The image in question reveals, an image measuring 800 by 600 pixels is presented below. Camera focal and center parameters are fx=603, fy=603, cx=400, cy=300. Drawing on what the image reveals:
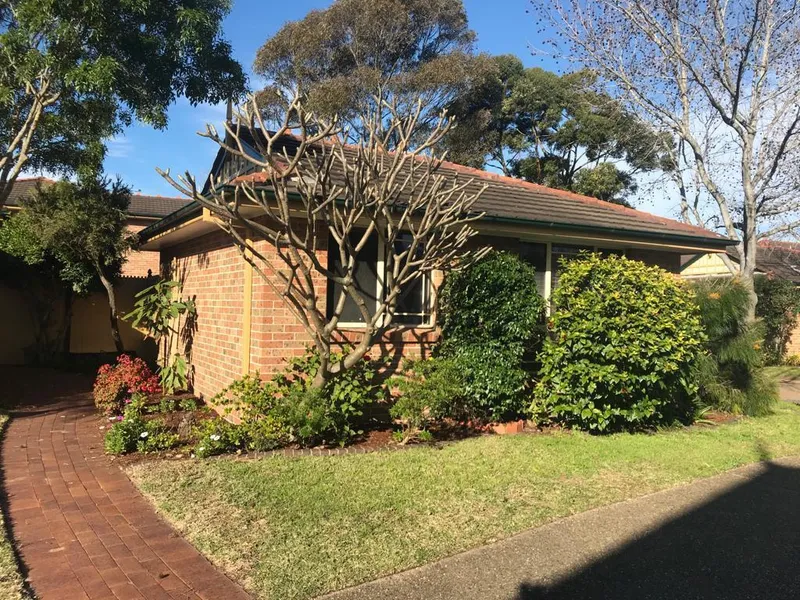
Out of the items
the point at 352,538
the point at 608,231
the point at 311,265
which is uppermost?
the point at 608,231

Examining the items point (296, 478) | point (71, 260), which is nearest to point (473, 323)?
point (296, 478)

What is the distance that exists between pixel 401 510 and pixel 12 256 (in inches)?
451

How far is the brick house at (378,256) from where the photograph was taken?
7.04 m

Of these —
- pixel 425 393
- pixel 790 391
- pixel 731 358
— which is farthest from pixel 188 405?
pixel 790 391

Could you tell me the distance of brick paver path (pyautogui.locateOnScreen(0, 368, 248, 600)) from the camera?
11.6ft

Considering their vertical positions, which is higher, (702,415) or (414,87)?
(414,87)

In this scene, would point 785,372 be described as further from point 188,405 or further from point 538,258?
point 188,405

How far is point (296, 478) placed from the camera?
17.7 feet

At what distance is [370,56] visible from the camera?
22.7m

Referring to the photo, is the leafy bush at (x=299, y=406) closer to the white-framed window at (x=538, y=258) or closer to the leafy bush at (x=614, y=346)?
the leafy bush at (x=614, y=346)

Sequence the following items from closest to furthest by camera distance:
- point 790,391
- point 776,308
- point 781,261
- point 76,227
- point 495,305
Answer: point 495,305 → point 76,227 → point 790,391 → point 776,308 → point 781,261

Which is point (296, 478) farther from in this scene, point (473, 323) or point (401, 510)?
point (473, 323)

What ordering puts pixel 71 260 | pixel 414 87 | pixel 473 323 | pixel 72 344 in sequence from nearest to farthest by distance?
pixel 473 323 < pixel 71 260 < pixel 72 344 < pixel 414 87

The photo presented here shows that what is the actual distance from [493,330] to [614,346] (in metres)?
1.44
